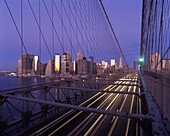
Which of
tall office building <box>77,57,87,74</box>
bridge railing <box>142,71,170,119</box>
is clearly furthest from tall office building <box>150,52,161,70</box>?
tall office building <box>77,57,87,74</box>

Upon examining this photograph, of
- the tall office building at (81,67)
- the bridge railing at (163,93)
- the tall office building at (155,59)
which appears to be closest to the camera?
the bridge railing at (163,93)

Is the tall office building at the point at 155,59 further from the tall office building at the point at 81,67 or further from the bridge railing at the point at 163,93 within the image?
the tall office building at the point at 81,67

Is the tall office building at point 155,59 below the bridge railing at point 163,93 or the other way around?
the other way around

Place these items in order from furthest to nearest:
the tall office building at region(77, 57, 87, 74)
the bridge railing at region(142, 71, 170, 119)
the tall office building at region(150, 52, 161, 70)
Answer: the tall office building at region(77, 57, 87, 74) → the tall office building at region(150, 52, 161, 70) → the bridge railing at region(142, 71, 170, 119)

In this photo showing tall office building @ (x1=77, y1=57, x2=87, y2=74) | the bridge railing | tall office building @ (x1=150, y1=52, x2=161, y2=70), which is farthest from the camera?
tall office building @ (x1=77, y1=57, x2=87, y2=74)

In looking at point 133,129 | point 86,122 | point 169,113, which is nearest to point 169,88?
point 169,113

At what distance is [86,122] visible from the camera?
22.9 feet

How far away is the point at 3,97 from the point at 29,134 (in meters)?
2.01

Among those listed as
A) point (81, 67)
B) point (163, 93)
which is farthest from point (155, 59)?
point (81, 67)

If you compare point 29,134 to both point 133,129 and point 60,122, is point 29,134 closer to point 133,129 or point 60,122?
point 60,122

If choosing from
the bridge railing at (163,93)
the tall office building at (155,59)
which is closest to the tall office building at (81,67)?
the tall office building at (155,59)

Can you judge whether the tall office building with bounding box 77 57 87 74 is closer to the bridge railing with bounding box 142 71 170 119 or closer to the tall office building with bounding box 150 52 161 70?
the tall office building with bounding box 150 52 161 70

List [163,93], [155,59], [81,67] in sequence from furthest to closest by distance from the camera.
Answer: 1. [81,67]
2. [155,59]
3. [163,93]

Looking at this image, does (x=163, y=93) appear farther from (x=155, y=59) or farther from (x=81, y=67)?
(x=81, y=67)
